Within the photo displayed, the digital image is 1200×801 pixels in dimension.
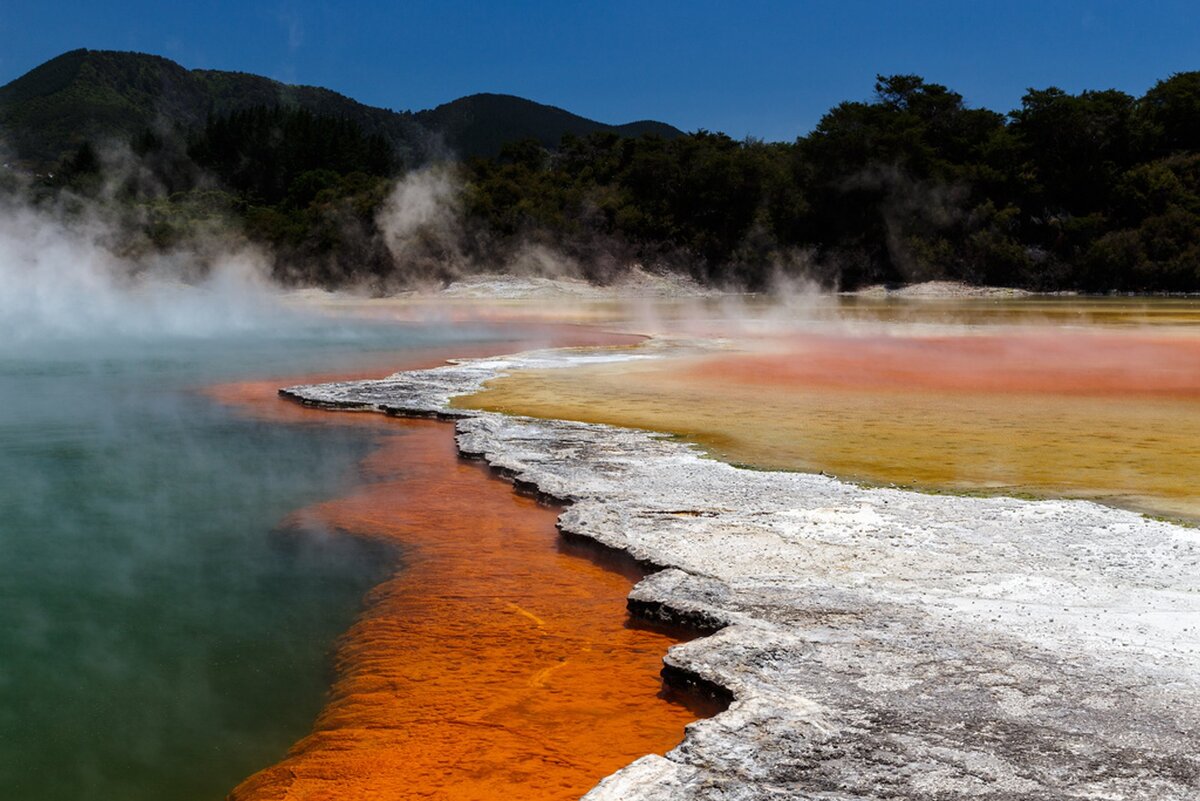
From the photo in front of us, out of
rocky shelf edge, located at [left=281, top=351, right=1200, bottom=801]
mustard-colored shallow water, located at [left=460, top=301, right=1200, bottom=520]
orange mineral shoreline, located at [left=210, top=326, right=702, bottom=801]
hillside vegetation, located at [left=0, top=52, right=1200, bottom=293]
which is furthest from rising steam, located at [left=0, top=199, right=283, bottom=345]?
rocky shelf edge, located at [left=281, top=351, right=1200, bottom=801]

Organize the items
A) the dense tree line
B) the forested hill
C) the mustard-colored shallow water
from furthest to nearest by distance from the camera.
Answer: the forested hill < the dense tree line < the mustard-colored shallow water

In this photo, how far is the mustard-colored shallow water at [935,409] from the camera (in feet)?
25.3

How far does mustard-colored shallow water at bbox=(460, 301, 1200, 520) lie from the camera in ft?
25.3

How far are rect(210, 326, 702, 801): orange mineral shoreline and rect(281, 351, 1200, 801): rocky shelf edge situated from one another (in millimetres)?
269

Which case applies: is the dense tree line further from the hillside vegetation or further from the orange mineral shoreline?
the orange mineral shoreline

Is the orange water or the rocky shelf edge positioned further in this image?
the orange water

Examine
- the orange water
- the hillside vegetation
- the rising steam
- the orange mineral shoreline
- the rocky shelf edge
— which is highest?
the hillside vegetation

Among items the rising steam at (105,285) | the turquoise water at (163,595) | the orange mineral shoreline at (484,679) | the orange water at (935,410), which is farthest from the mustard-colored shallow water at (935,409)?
the rising steam at (105,285)

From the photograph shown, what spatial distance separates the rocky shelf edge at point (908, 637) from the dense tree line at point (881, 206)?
49.0 meters

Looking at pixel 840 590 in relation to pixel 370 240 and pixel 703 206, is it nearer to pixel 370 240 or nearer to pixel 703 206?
pixel 370 240

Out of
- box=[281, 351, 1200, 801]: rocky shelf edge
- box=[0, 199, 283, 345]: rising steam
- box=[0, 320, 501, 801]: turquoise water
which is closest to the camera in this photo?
box=[281, 351, 1200, 801]: rocky shelf edge

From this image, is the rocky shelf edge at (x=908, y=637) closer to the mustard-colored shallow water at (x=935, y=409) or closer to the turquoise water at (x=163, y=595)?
the mustard-colored shallow water at (x=935, y=409)

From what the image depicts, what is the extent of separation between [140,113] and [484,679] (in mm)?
152949

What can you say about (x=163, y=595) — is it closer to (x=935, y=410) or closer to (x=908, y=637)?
(x=908, y=637)
